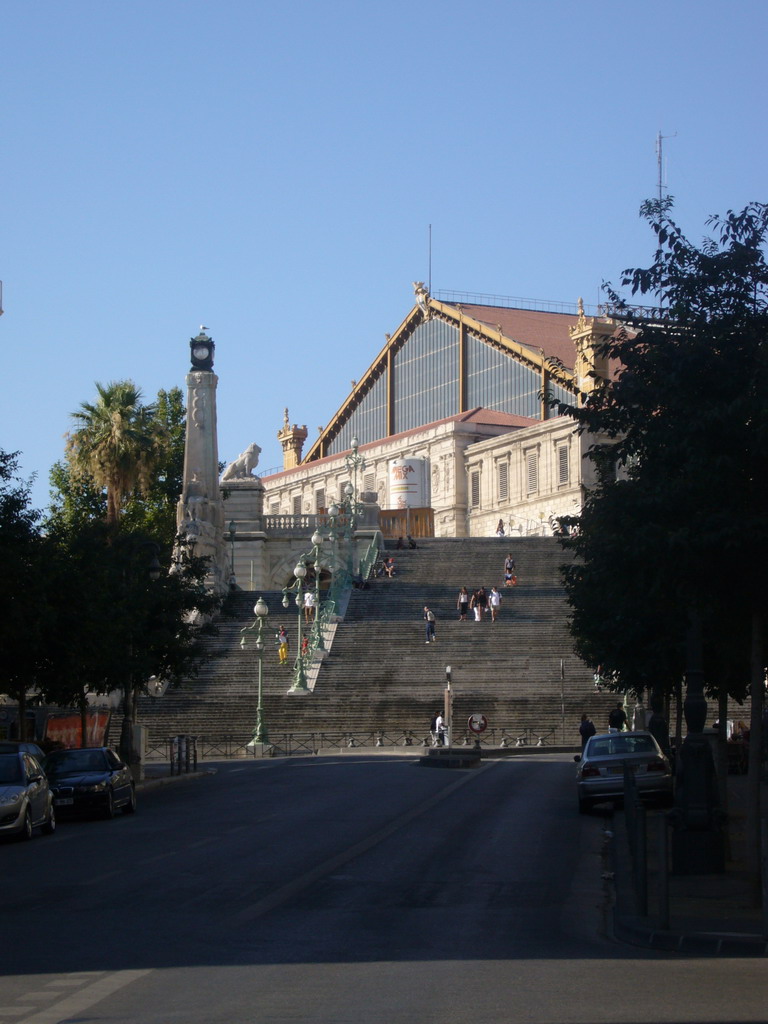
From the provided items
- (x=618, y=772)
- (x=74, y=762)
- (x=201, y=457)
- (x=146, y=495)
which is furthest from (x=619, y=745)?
(x=146, y=495)

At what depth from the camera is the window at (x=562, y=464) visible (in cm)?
9181

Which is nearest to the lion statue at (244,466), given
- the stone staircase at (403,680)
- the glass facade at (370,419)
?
the stone staircase at (403,680)

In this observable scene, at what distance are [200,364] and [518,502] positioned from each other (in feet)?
116

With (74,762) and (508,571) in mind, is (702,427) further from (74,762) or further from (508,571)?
(508,571)

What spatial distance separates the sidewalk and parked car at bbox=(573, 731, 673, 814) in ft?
24.1

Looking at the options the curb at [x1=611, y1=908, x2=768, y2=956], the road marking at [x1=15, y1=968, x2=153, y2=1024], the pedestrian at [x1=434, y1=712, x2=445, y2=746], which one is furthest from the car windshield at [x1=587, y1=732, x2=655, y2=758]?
the pedestrian at [x1=434, y1=712, x2=445, y2=746]

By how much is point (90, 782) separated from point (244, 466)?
179ft

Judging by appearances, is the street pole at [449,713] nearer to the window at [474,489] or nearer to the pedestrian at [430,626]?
the pedestrian at [430,626]

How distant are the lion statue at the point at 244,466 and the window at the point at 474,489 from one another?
24.3 metres

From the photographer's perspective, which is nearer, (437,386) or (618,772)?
(618,772)

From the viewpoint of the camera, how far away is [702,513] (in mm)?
13656

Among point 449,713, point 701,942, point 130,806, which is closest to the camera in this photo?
point 701,942

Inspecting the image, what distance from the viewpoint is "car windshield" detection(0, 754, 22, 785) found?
850 inches

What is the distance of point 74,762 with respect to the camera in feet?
85.6
